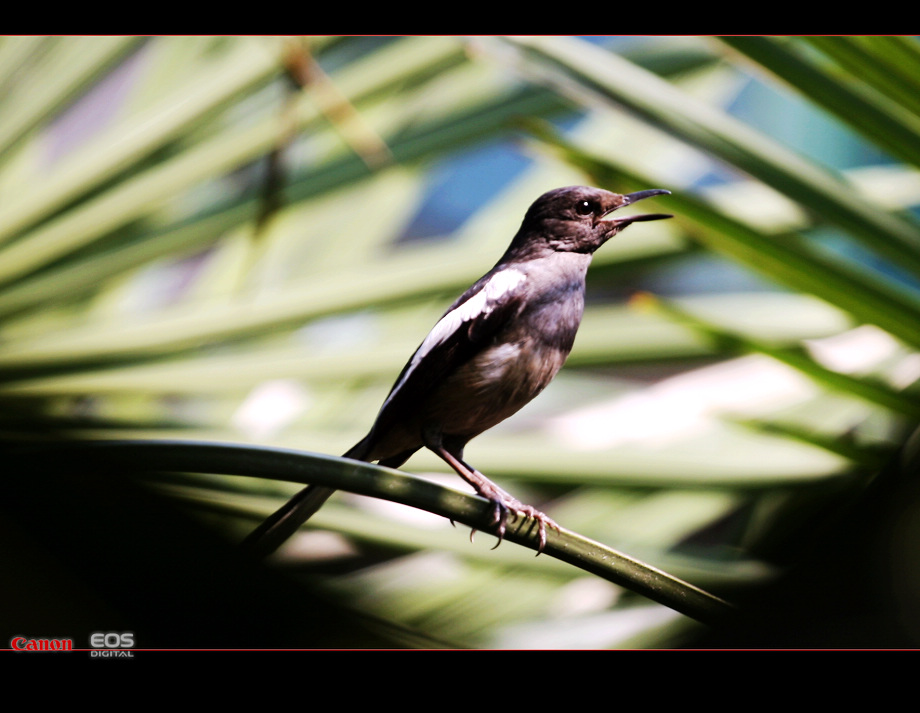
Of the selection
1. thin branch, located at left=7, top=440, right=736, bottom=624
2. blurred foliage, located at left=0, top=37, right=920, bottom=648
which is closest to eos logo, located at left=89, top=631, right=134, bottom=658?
blurred foliage, located at left=0, top=37, right=920, bottom=648

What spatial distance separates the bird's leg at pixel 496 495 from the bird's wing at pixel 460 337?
10 centimetres

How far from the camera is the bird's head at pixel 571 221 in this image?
1349 millimetres

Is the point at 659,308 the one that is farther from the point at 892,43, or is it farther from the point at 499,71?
the point at 499,71

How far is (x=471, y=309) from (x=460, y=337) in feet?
0.17

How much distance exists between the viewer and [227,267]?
136cm

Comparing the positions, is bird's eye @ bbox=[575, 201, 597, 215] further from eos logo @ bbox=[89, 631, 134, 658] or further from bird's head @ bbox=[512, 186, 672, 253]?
eos logo @ bbox=[89, 631, 134, 658]

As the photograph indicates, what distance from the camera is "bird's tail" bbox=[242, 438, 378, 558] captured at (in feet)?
3.49

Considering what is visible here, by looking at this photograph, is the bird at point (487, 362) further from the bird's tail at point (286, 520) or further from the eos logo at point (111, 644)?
the eos logo at point (111, 644)

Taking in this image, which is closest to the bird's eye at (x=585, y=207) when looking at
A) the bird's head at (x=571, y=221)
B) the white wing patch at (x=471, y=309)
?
the bird's head at (x=571, y=221)

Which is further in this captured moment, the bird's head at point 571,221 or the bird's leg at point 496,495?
the bird's head at point 571,221

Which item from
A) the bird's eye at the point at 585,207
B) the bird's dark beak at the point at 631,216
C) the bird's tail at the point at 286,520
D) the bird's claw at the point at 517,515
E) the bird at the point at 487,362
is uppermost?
the bird's eye at the point at 585,207

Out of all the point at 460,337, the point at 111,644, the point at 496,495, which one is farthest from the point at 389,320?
the point at 111,644
